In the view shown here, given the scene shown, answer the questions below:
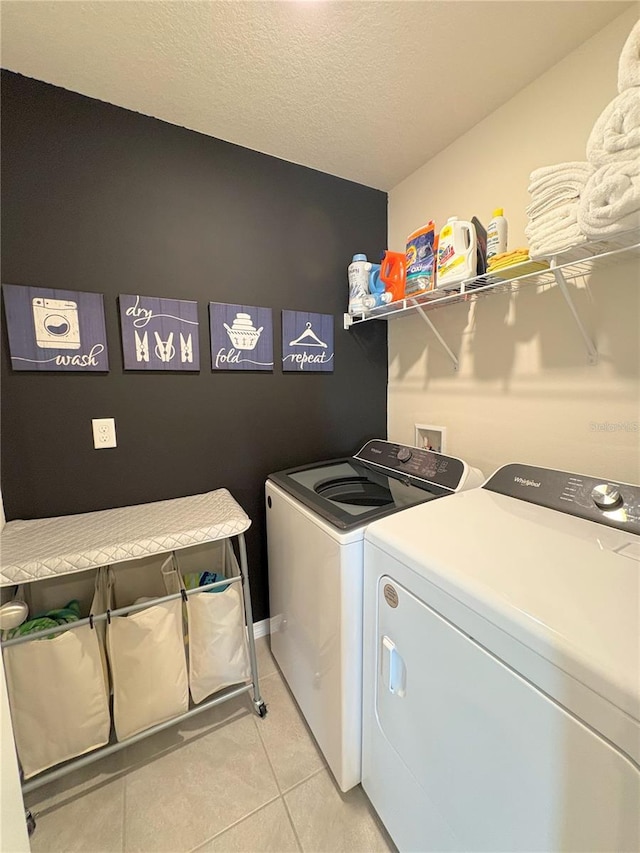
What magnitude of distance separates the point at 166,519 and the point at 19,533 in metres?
0.49

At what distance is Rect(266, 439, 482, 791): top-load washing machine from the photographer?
1.08 m

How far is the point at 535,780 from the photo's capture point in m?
0.59

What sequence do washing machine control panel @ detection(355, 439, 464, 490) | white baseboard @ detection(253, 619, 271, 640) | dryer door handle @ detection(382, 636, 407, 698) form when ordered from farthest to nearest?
white baseboard @ detection(253, 619, 271, 640) → washing machine control panel @ detection(355, 439, 464, 490) → dryer door handle @ detection(382, 636, 407, 698)

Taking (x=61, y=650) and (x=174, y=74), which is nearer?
(x=61, y=650)

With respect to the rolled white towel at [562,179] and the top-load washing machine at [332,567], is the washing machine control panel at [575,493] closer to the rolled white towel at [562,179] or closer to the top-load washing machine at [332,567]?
the top-load washing machine at [332,567]

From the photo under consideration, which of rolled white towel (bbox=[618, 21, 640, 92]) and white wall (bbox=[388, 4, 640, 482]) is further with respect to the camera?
white wall (bbox=[388, 4, 640, 482])

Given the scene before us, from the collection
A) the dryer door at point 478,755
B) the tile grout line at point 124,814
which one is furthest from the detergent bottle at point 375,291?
the tile grout line at point 124,814

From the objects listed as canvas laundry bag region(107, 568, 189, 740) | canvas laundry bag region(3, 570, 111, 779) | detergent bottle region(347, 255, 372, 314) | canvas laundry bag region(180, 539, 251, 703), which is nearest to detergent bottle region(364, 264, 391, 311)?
detergent bottle region(347, 255, 372, 314)

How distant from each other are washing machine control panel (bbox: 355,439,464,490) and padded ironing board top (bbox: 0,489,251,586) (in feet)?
2.52

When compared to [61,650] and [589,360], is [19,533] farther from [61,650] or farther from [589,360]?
[589,360]

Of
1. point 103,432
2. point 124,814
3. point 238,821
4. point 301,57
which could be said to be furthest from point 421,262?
point 124,814

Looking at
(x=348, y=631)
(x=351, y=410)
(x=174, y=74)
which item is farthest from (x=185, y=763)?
(x=174, y=74)

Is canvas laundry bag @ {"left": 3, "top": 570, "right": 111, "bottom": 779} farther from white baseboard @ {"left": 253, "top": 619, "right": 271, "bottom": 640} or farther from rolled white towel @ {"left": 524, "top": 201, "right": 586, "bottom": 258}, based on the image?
rolled white towel @ {"left": 524, "top": 201, "right": 586, "bottom": 258}

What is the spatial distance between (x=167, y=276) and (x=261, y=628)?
1909 millimetres
